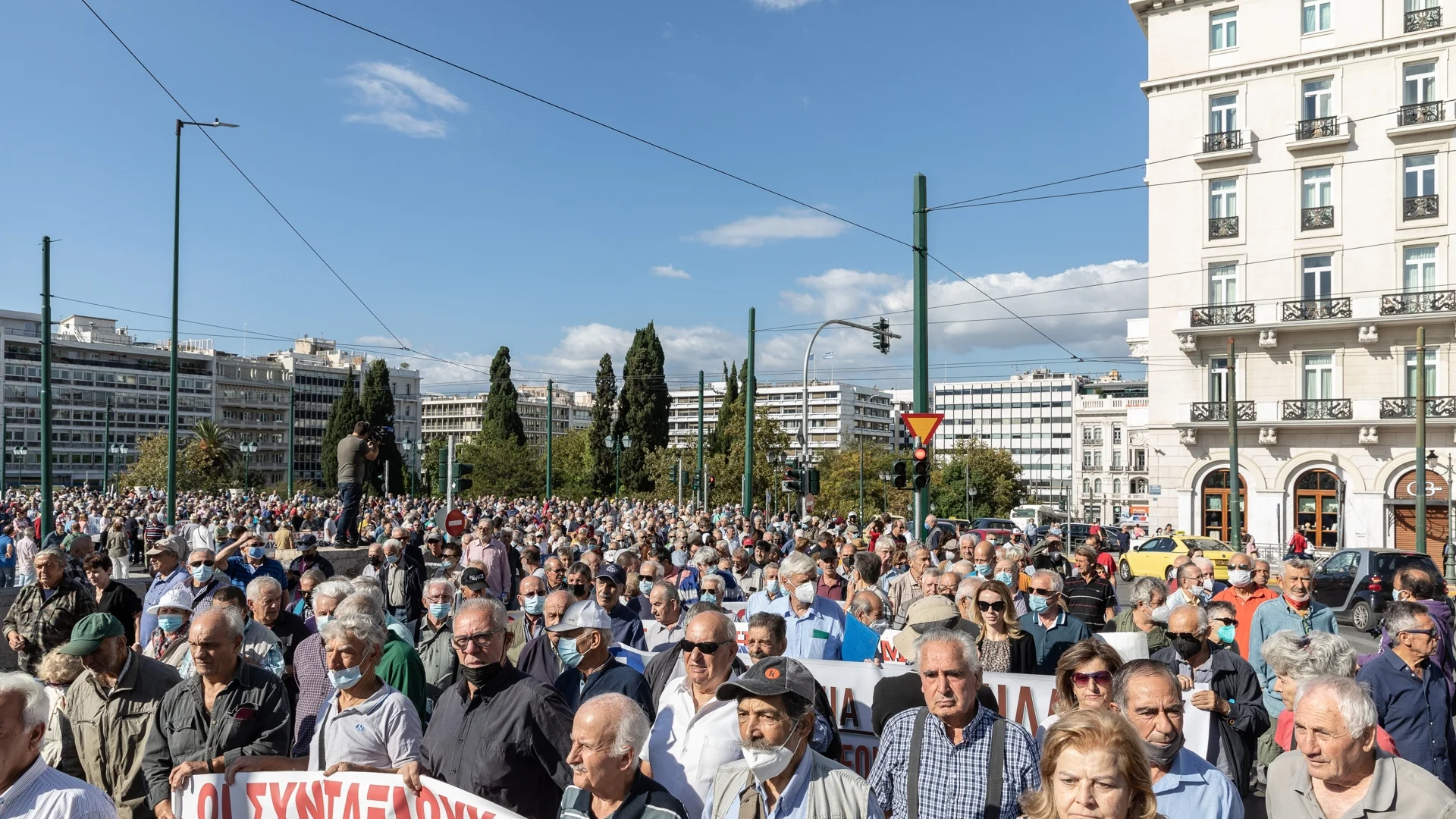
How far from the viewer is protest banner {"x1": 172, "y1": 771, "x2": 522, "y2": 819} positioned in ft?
14.9

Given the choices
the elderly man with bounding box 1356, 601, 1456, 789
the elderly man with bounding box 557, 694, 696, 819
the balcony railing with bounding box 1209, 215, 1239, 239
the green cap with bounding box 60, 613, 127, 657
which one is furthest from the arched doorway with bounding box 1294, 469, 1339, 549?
the green cap with bounding box 60, 613, 127, 657

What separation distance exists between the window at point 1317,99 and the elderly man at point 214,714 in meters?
41.3

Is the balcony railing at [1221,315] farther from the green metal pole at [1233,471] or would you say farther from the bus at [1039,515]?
the bus at [1039,515]

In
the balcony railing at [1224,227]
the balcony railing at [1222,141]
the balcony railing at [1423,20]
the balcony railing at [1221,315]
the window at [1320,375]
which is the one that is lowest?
the window at [1320,375]

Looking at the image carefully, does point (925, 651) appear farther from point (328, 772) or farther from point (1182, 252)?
point (1182, 252)

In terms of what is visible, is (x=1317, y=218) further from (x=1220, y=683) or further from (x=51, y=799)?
(x=51, y=799)

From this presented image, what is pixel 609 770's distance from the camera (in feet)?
12.1

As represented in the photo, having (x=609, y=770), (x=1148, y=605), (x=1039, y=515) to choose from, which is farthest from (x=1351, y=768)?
(x=1039, y=515)

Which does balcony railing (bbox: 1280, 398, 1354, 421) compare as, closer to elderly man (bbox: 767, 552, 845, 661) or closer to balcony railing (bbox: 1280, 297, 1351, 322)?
balcony railing (bbox: 1280, 297, 1351, 322)

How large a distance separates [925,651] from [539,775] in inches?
68.0

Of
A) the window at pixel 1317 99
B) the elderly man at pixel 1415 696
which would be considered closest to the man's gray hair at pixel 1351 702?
the elderly man at pixel 1415 696

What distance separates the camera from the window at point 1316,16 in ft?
125

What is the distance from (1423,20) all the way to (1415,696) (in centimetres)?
3925

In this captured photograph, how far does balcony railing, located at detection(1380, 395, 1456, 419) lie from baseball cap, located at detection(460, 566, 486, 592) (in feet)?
117
